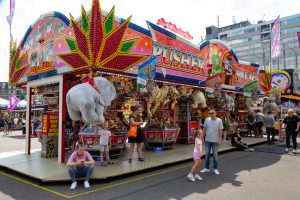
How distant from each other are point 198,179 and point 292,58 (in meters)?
66.0

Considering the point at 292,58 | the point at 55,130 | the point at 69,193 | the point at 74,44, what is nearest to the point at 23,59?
the point at 55,130

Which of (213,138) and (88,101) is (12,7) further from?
(213,138)

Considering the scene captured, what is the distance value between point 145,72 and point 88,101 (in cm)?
294

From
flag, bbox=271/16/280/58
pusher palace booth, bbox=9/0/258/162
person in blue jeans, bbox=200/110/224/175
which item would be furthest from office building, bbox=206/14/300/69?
person in blue jeans, bbox=200/110/224/175

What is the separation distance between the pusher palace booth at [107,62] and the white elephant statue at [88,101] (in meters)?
1.37

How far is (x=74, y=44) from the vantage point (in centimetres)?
746

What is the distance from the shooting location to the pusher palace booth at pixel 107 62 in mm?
7164

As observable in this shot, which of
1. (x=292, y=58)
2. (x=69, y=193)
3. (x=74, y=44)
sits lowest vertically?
(x=69, y=193)

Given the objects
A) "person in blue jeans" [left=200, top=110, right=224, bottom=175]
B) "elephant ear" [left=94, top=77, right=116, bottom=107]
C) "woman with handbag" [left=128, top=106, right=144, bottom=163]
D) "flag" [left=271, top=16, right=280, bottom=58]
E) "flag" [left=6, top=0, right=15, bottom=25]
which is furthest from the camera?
"flag" [left=271, top=16, right=280, bottom=58]

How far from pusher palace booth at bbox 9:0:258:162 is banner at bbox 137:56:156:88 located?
126mm

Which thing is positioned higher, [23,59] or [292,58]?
[292,58]

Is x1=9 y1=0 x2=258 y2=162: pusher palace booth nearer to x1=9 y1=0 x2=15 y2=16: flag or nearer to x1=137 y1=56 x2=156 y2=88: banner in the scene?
x1=137 y1=56 x2=156 y2=88: banner

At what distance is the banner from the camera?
7855mm

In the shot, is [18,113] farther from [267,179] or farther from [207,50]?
[267,179]
